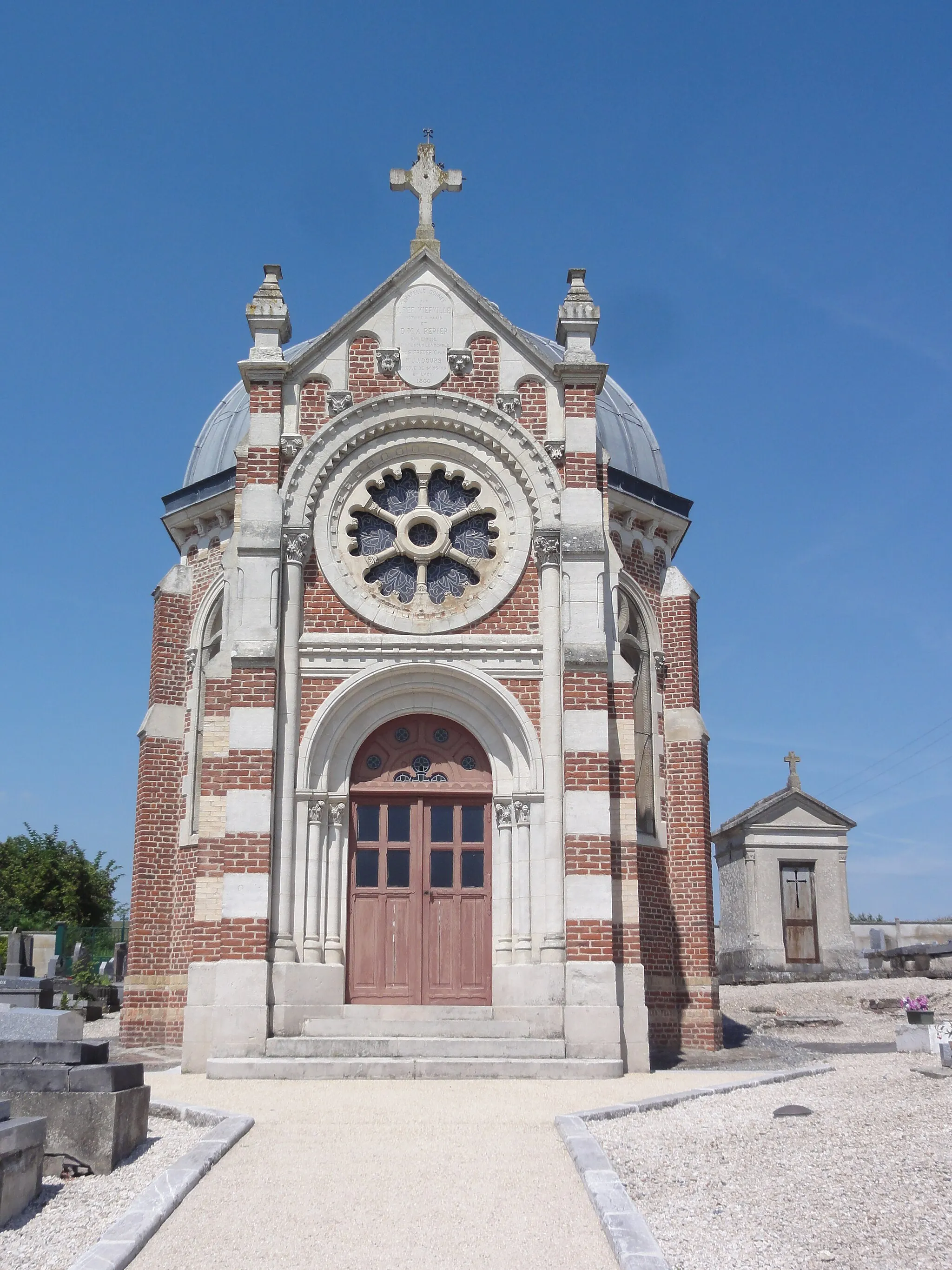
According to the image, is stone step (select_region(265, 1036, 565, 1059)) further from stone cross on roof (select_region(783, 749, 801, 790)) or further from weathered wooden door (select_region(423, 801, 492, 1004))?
stone cross on roof (select_region(783, 749, 801, 790))

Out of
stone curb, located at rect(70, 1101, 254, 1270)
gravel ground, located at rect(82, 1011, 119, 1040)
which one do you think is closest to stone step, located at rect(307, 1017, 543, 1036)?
stone curb, located at rect(70, 1101, 254, 1270)

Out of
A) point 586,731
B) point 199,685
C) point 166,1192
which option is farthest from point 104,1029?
point 166,1192

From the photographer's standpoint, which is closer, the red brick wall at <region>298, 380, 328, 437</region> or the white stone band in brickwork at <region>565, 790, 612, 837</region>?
the white stone band in brickwork at <region>565, 790, 612, 837</region>

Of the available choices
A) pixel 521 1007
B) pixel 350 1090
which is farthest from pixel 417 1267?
pixel 521 1007

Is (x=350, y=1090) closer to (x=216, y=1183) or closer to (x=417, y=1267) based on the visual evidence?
(x=216, y=1183)

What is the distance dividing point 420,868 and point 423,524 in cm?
442

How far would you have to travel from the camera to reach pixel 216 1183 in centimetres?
812

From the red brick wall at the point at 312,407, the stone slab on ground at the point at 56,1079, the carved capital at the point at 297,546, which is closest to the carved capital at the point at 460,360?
the red brick wall at the point at 312,407

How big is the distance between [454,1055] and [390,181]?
11594mm

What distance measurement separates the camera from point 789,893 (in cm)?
3181

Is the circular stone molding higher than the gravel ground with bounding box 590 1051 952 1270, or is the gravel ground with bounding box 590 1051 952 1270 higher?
the circular stone molding

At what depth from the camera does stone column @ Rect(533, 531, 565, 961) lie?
1521cm

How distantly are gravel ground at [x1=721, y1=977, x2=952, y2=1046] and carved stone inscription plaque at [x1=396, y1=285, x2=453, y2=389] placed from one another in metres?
10.9

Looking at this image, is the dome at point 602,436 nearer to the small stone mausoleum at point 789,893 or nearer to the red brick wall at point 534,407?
the red brick wall at point 534,407
